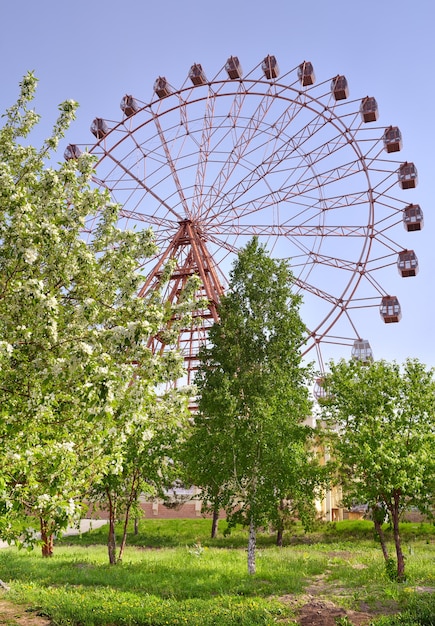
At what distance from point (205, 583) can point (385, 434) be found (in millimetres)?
8503

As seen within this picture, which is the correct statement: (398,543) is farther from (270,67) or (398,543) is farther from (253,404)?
(270,67)

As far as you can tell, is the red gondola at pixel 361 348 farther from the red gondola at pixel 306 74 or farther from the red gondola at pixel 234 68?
the red gondola at pixel 234 68

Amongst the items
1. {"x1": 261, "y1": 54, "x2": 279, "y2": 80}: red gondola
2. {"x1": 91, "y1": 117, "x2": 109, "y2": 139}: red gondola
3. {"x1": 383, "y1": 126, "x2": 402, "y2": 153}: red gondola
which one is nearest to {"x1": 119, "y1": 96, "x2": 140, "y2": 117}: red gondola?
{"x1": 91, "y1": 117, "x2": 109, "y2": 139}: red gondola

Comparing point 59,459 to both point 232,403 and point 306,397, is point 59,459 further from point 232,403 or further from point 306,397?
point 306,397

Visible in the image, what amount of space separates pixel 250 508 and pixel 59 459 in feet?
43.7

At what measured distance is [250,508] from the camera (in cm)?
2133

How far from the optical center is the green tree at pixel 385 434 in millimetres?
19953

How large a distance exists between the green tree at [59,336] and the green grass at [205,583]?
6.33m

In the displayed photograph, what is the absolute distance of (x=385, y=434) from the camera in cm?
2109

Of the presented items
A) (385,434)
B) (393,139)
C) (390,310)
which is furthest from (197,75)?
(385,434)

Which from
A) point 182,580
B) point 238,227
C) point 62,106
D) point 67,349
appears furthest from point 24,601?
point 238,227

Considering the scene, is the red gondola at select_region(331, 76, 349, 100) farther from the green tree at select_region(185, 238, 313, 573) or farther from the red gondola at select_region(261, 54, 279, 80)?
the green tree at select_region(185, 238, 313, 573)

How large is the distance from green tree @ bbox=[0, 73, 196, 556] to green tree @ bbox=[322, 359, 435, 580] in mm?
12181

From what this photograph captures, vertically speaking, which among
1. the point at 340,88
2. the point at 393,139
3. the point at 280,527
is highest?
the point at 340,88
